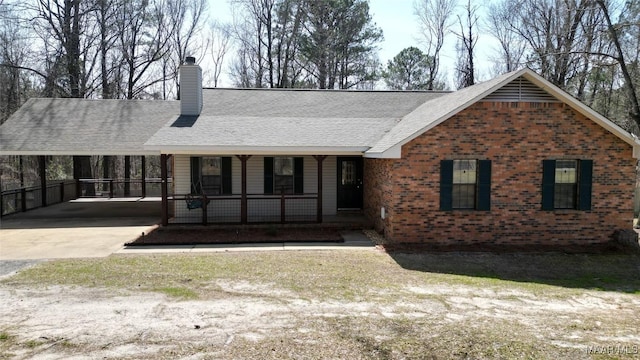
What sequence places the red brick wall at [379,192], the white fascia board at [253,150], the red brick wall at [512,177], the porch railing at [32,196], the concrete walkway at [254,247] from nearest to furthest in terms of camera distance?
the concrete walkway at [254,247] → the red brick wall at [512,177] → the red brick wall at [379,192] → the white fascia board at [253,150] → the porch railing at [32,196]

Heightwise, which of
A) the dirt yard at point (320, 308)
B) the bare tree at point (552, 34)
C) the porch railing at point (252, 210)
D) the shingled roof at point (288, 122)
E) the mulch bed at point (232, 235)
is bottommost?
the dirt yard at point (320, 308)

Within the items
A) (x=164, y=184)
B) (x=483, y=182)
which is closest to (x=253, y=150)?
(x=164, y=184)

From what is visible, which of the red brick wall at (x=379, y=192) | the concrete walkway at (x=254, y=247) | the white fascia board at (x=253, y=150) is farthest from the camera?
the white fascia board at (x=253, y=150)

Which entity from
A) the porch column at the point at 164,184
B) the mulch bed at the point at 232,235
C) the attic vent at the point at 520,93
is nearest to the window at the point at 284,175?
the mulch bed at the point at 232,235

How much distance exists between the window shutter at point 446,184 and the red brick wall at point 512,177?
0.10 m

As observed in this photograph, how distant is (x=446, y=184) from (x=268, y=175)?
5.99 meters

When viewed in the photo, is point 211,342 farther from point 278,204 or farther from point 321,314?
point 278,204

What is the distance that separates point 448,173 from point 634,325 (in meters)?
5.36

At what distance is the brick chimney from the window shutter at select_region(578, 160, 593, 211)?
1188 centimetres

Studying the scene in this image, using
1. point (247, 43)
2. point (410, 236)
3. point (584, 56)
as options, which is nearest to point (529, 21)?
point (584, 56)

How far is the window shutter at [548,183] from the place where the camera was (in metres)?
10.8

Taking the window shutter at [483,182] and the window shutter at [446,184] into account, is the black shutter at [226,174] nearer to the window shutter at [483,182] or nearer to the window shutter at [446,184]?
the window shutter at [446,184]

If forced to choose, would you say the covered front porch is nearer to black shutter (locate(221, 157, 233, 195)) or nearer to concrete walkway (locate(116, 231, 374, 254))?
black shutter (locate(221, 157, 233, 195))

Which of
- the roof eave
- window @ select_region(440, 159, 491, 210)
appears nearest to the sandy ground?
window @ select_region(440, 159, 491, 210)
